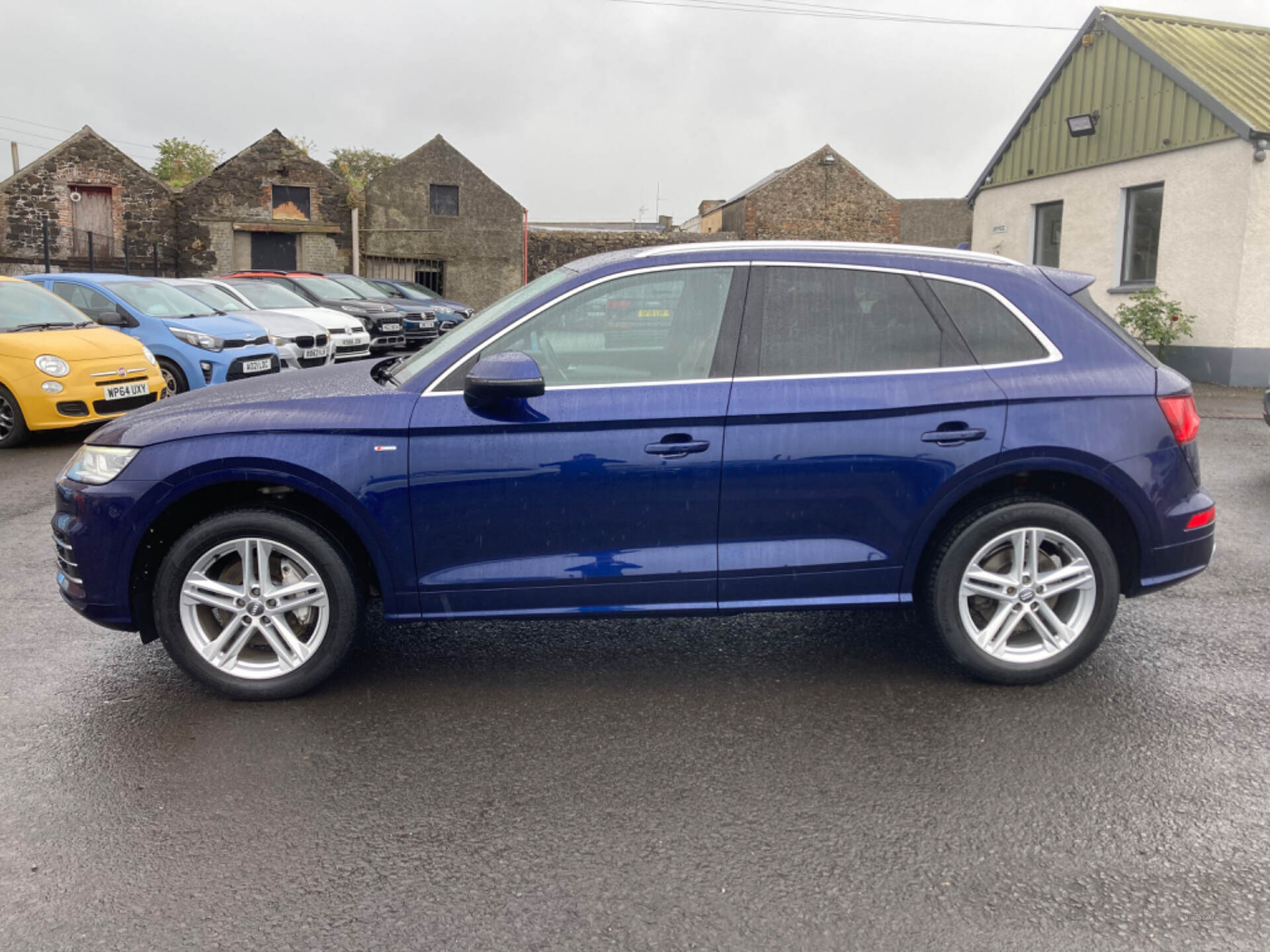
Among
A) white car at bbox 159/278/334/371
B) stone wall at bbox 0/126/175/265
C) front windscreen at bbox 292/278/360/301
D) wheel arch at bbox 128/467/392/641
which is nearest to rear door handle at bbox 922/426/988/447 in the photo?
wheel arch at bbox 128/467/392/641

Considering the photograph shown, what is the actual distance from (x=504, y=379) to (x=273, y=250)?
34.2 m

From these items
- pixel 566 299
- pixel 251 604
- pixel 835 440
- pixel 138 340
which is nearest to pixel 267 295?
pixel 138 340

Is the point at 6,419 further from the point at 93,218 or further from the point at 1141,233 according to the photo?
the point at 93,218

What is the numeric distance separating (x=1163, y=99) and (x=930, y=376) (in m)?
15.3

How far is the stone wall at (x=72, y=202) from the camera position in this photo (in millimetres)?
33500

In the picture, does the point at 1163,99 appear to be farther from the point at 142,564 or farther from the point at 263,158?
the point at 263,158

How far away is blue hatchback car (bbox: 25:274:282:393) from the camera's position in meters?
12.4

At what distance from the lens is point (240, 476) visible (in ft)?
13.5

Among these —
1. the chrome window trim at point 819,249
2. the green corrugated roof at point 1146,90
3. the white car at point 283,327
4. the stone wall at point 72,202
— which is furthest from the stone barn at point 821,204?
the chrome window trim at point 819,249

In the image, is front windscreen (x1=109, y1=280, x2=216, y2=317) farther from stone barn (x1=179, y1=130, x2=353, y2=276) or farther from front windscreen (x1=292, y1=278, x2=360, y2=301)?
stone barn (x1=179, y1=130, x2=353, y2=276)

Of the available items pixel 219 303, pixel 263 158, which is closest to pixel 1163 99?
pixel 219 303

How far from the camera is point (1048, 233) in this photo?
20.5m

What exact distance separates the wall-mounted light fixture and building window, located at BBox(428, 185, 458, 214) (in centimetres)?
2303

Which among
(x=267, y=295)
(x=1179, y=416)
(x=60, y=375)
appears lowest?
(x=60, y=375)
